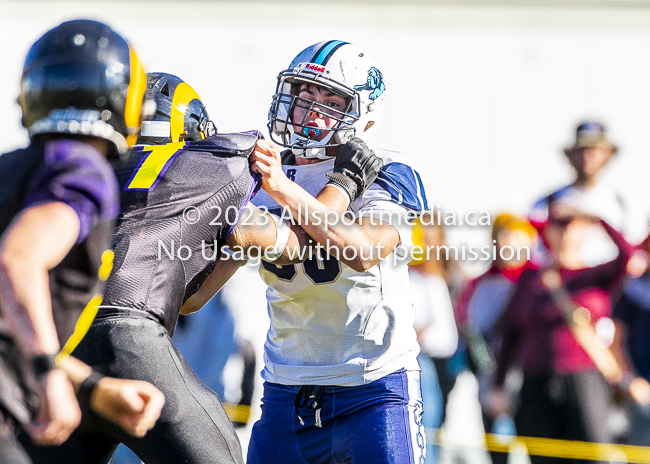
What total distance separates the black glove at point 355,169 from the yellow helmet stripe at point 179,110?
475 millimetres

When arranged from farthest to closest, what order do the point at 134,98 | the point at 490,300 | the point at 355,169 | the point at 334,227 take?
1. the point at 490,300
2. the point at 355,169
3. the point at 334,227
4. the point at 134,98

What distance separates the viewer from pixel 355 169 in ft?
7.84

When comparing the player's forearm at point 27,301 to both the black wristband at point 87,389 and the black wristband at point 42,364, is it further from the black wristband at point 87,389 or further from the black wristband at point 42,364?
the black wristband at point 87,389

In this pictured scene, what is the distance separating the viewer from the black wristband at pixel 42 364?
1.40 m

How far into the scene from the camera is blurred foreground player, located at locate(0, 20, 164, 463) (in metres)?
1.40

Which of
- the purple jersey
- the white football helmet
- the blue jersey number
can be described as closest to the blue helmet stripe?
the white football helmet

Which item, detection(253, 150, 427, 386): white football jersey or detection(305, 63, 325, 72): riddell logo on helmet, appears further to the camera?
detection(305, 63, 325, 72): riddell logo on helmet

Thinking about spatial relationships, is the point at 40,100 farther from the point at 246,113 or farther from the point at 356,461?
the point at 246,113

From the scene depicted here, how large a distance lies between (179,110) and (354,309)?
2.71ft

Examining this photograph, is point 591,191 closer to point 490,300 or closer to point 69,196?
point 490,300

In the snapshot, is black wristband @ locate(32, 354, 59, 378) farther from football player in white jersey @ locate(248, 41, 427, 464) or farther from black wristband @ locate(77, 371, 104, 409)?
football player in white jersey @ locate(248, 41, 427, 464)

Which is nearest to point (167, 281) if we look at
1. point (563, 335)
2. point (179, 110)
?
point (179, 110)

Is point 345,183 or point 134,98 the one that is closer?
point 134,98

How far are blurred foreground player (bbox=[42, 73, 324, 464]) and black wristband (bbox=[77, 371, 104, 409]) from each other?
5 centimetres
